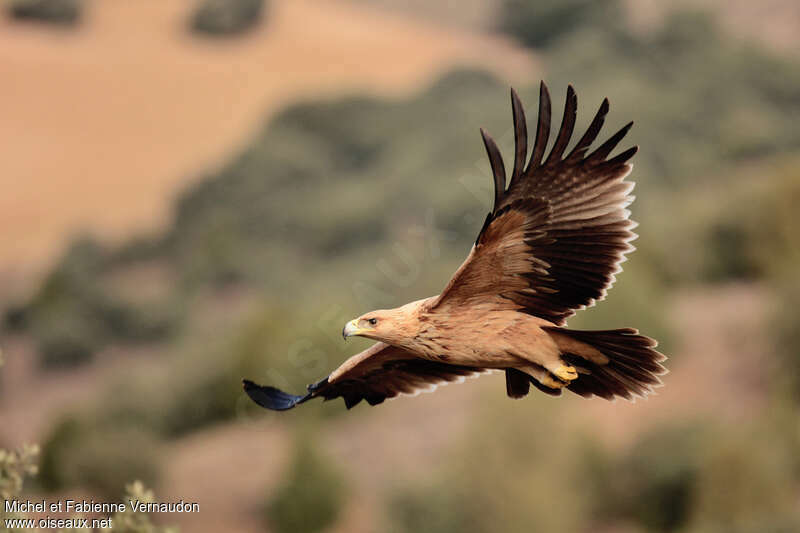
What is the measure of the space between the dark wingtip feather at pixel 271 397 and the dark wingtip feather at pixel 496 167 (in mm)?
1678

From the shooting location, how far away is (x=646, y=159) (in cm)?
4547

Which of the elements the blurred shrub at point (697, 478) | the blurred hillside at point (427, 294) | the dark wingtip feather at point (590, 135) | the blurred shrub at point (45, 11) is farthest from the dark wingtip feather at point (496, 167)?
the blurred shrub at point (45, 11)

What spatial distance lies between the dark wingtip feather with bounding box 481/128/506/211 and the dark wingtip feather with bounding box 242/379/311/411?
5.51 feet

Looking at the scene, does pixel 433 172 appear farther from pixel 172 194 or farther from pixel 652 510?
pixel 652 510

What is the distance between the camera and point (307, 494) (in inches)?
768

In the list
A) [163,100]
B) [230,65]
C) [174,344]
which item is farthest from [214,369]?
[230,65]

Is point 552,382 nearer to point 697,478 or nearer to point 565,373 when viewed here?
point 565,373

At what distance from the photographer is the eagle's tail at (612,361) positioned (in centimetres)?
555

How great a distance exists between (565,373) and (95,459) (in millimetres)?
16651

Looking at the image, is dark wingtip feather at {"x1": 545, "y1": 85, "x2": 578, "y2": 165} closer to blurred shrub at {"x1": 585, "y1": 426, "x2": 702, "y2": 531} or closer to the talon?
the talon

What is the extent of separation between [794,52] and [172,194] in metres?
28.6

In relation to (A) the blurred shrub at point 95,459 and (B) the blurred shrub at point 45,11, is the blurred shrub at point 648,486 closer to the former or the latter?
(A) the blurred shrub at point 95,459

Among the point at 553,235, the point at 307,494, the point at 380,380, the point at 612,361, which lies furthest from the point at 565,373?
the point at 307,494

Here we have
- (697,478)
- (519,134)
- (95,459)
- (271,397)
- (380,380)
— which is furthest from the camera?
(95,459)
